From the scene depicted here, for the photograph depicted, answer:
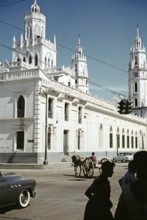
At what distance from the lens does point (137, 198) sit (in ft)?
11.1

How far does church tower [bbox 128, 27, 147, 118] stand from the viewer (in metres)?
113

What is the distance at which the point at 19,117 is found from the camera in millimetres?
36500

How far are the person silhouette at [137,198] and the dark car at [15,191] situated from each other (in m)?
6.82

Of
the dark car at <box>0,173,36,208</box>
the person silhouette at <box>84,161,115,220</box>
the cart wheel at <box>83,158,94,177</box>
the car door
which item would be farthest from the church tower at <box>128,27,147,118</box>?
the person silhouette at <box>84,161,115,220</box>

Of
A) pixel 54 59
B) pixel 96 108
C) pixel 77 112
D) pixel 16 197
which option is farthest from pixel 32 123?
pixel 54 59

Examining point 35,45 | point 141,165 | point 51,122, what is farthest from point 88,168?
point 35,45

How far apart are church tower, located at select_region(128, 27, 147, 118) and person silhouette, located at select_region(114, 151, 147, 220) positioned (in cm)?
10983

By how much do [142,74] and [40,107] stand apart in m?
83.3

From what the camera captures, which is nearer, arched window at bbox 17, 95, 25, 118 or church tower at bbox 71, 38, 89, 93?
arched window at bbox 17, 95, 25, 118

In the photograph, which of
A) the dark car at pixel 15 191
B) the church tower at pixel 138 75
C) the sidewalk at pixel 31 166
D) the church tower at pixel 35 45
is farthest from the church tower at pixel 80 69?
the dark car at pixel 15 191

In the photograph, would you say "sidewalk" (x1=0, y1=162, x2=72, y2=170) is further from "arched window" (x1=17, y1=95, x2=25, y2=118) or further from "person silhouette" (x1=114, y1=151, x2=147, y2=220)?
"person silhouette" (x1=114, y1=151, x2=147, y2=220)

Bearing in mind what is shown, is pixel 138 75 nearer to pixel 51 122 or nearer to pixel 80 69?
pixel 80 69

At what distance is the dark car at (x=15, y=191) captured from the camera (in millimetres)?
9867

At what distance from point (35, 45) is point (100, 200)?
82.1 m
